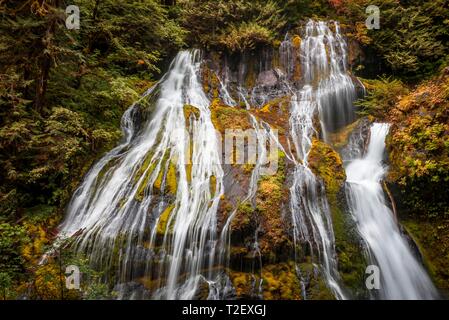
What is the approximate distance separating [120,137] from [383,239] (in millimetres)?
7226

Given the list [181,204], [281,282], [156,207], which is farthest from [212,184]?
[281,282]

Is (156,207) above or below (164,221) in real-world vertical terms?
above

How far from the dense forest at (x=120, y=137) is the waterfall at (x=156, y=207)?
26 centimetres

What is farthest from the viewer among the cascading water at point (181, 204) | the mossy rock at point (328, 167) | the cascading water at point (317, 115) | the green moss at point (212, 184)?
the mossy rock at point (328, 167)

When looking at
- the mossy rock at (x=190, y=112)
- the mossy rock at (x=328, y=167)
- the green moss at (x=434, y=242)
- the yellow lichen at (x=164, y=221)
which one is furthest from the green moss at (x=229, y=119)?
the green moss at (x=434, y=242)

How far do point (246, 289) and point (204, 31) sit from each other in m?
10.4

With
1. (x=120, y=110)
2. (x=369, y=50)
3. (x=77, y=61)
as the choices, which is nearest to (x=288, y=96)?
(x=369, y=50)

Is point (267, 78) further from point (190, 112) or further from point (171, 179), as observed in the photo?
point (171, 179)

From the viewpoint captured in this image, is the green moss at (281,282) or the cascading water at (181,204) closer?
the green moss at (281,282)

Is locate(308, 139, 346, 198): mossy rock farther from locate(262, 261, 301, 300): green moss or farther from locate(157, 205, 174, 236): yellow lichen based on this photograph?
locate(157, 205, 174, 236): yellow lichen

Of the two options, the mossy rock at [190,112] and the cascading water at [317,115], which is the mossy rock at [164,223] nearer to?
the cascading water at [317,115]

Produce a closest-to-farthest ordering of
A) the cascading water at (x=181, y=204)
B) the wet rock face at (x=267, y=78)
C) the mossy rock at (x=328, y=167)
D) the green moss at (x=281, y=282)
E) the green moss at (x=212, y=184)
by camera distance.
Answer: the green moss at (x=281, y=282) < the cascading water at (x=181, y=204) < the green moss at (x=212, y=184) < the mossy rock at (x=328, y=167) < the wet rock face at (x=267, y=78)

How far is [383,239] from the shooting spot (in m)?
7.29

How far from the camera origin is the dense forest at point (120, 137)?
6219 millimetres
